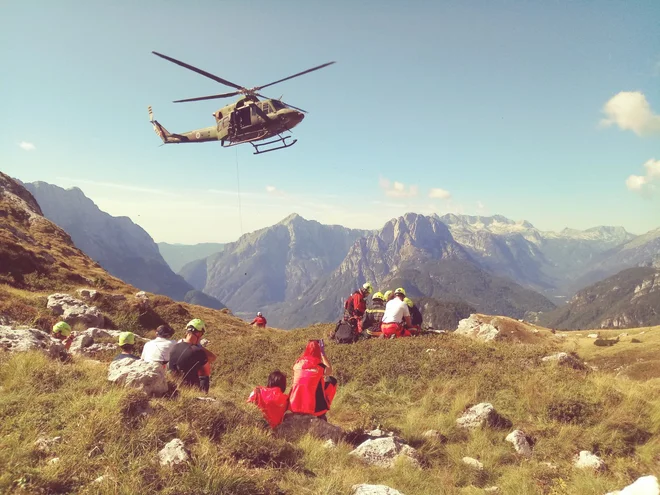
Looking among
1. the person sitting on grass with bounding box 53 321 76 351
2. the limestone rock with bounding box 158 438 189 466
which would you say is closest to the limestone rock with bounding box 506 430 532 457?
the limestone rock with bounding box 158 438 189 466

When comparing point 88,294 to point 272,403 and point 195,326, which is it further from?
point 272,403

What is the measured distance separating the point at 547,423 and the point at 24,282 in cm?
2891

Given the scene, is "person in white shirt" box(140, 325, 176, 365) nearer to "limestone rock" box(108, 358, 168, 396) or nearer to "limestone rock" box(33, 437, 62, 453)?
"limestone rock" box(108, 358, 168, 396)

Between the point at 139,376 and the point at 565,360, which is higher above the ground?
the point at 139,376

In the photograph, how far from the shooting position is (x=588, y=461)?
22.3 feet

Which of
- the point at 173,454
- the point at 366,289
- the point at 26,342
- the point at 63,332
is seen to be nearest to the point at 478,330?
the point at 366,289

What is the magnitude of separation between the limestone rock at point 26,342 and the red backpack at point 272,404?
5.26 m

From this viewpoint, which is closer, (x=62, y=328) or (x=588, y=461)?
(x=588, y=461)

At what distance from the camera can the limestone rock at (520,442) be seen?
737cm

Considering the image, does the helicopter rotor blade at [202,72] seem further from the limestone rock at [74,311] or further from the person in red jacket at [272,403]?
the person in red jacket at [272,403]

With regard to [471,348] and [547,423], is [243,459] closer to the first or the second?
[547,423]

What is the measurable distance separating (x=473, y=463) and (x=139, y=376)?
6.71 m

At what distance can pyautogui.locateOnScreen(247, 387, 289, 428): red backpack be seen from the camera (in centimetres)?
726

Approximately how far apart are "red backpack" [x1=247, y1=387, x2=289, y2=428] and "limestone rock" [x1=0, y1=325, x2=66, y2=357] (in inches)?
207
